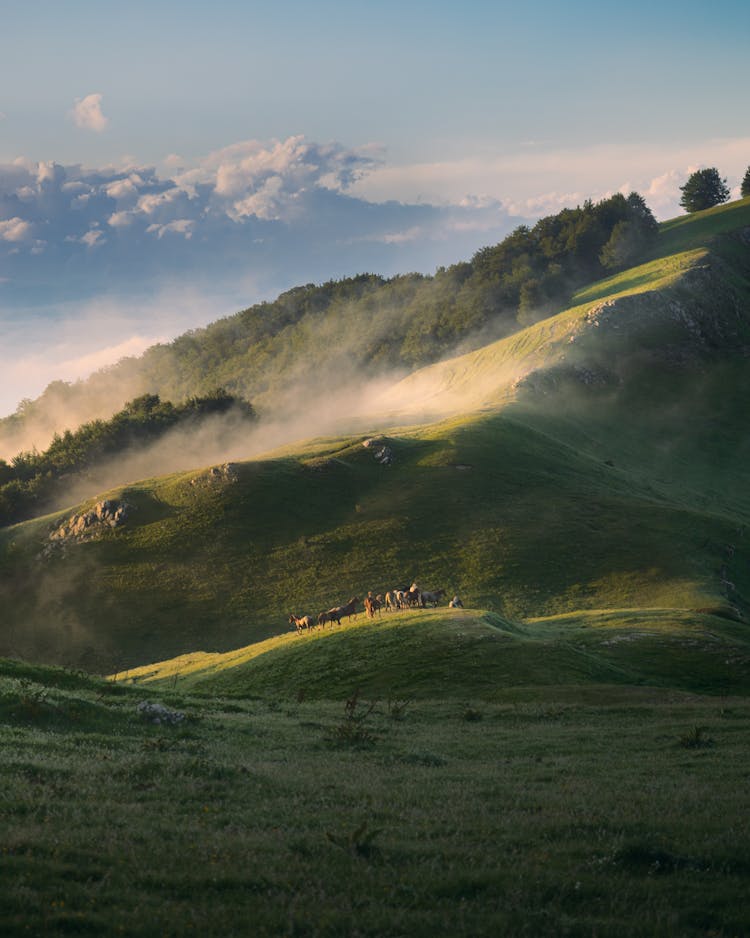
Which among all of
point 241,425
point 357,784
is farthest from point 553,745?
point 241,425

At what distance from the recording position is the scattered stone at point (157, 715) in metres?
29.6

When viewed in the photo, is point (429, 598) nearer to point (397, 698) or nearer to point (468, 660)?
point (468, 660)

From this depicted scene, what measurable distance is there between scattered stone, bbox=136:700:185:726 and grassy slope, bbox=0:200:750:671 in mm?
53987

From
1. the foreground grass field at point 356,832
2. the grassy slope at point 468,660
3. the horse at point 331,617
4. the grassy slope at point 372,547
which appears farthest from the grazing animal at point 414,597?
the foreground grass field at point 356,832

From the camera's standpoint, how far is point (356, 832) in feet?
47.0

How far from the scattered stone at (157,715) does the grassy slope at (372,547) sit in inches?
2125

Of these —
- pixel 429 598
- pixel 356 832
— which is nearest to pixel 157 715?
pixel 356 832

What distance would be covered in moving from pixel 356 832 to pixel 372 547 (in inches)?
3393

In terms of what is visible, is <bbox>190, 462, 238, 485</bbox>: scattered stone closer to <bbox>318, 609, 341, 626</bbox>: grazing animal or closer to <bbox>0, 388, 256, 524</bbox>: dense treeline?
<bbox>0, 388, 256, 524</bbox>: dense treeline

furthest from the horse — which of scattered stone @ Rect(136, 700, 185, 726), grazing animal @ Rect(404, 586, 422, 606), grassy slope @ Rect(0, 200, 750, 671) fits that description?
scattered stone @ Rect(136, 700, 185, 726)

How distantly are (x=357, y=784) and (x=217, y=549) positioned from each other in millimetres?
82275

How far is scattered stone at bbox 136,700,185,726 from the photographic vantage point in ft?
97.2

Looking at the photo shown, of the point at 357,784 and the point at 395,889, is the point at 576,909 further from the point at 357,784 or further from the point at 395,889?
the point at 357,784

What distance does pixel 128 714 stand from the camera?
29.7 m
